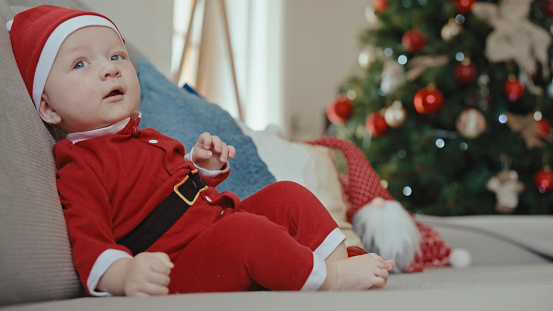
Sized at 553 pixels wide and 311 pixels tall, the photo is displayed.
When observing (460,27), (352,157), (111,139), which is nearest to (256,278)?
(111,139)

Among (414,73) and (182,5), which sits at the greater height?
(182,5)

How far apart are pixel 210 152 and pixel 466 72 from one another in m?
1.82

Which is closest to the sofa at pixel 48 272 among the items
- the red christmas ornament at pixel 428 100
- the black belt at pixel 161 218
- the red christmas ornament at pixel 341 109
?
the black belt at pixel 161 218

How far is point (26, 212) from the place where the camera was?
1.75 ft

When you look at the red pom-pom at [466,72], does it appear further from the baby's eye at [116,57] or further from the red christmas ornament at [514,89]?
the baby's eye at [116,57]

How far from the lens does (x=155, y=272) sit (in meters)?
0.54

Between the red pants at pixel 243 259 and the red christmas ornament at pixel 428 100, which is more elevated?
the red pants at pixel 243 259

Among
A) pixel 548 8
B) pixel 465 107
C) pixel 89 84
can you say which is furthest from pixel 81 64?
pixel 548 8

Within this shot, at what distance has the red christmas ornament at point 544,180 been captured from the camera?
2.18 metres

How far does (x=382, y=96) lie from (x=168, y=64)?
1133 mm

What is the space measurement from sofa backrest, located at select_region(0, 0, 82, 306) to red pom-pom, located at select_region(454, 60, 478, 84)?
2.06 metres

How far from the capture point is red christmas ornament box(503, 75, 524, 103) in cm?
225

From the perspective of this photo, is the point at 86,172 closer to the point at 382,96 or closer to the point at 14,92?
the point at 14,92

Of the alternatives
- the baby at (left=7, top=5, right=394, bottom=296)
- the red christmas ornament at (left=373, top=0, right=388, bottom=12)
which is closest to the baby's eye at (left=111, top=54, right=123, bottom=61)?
the baby at (left=7, top=5, right=394, bottom=296)
